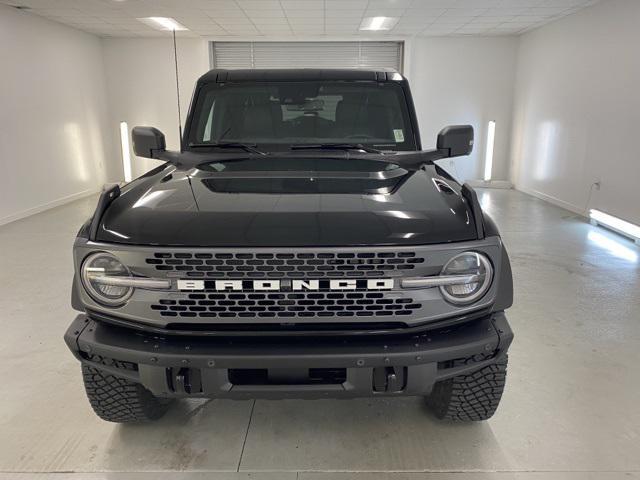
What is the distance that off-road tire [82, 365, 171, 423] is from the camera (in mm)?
1963

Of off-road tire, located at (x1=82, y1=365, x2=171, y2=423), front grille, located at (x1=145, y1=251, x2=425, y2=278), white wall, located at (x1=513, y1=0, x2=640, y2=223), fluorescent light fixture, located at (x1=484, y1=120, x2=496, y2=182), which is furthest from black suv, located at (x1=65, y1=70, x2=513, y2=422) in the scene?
fluorescent light fixture, located at (x1=484, y1=120, x2=496, y2=182)

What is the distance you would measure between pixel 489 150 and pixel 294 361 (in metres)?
9.30

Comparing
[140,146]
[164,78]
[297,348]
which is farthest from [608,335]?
[164,78]

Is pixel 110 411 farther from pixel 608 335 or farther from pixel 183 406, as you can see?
pixel 608 335

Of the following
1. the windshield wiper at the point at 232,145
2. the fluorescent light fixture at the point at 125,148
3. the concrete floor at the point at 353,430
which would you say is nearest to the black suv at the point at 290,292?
the concrete floor at the point at 353,430

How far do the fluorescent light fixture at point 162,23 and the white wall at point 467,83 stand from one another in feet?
15.0

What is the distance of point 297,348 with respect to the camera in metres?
1.59

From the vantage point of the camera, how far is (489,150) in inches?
388

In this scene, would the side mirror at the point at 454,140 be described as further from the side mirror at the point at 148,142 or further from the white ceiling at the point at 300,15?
the white ceiling at the point at 300,15

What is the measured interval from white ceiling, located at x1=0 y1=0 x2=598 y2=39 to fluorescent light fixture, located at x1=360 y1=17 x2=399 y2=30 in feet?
0.46

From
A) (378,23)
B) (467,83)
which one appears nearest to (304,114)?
(378,23)

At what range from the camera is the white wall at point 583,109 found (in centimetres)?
593

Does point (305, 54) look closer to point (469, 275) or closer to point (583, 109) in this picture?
point (583, 109)

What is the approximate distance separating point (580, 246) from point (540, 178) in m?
3.64
